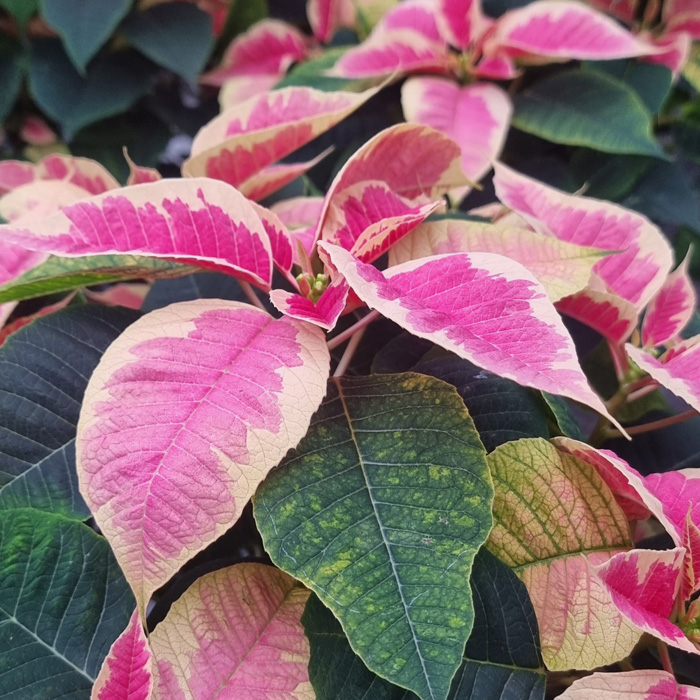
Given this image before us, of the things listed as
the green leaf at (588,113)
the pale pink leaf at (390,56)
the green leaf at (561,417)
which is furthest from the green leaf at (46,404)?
the green leaf at (588,113)

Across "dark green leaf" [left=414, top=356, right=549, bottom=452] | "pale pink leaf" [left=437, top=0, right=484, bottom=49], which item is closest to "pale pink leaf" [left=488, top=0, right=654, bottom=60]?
"pale pink leaf" [left=437, top=0, right=484, bottom=49]

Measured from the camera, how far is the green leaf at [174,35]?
3.34 ft

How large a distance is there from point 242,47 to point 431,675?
106cm

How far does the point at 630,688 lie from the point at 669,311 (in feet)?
1.06

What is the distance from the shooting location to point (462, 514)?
374mm

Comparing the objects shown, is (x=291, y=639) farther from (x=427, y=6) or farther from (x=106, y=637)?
(x=427, y=6)

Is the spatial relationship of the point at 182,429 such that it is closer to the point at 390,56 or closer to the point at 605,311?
the point at 605,311

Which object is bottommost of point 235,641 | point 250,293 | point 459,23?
point 235,641

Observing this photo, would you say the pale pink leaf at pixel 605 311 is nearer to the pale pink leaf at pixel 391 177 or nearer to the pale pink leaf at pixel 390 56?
the pale pink leaf at pixel 391 177

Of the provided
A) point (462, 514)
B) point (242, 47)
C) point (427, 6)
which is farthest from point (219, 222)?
point (242, 47)

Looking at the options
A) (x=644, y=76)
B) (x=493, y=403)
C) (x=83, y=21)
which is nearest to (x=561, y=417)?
(x=493, y=403)

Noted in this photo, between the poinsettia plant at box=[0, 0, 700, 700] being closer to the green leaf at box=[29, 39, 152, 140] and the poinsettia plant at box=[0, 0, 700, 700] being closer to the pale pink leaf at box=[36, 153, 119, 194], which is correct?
the pale pink leaf at box=[36, 153, 119, 194]

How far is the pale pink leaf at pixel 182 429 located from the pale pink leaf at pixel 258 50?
2.72 feet

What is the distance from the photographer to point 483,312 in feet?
1.23
